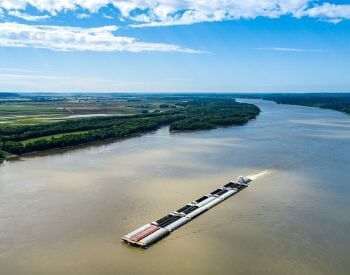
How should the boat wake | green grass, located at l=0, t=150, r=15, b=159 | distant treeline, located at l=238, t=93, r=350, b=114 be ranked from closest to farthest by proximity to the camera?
1. the boat wake
2. green grass, located at l=0, t=150, r=15, b=159
3. distant treeline, located at l=238, t=93, r=350, b=114

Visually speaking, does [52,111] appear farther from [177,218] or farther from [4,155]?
[177,218]

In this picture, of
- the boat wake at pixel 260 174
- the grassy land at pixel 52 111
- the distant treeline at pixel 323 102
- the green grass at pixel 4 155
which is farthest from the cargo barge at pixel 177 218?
the distant treeline at pixel 323 102

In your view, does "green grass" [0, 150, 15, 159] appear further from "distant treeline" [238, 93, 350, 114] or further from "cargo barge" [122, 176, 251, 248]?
"distant treeline" [238, 93, 350, 114]

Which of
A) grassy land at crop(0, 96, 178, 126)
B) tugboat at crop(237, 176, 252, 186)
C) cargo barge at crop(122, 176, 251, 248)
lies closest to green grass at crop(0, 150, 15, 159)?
cargo barge at crop(122, 176, 251, 248)

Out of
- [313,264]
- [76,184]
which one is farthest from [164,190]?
[313,264]

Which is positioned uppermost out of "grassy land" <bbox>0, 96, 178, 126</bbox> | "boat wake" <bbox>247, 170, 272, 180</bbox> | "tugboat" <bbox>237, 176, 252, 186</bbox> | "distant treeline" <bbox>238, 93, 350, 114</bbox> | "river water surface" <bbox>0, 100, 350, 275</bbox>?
"distant treeline" <bbox>238, 93, 350, 114</bbox>

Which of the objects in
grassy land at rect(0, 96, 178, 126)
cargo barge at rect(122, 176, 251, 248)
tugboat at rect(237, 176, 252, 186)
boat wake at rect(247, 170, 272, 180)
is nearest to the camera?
cargo barge at rect(122, 176, 251, 248)

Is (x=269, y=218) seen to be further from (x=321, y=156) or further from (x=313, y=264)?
(x=321, y=156)
